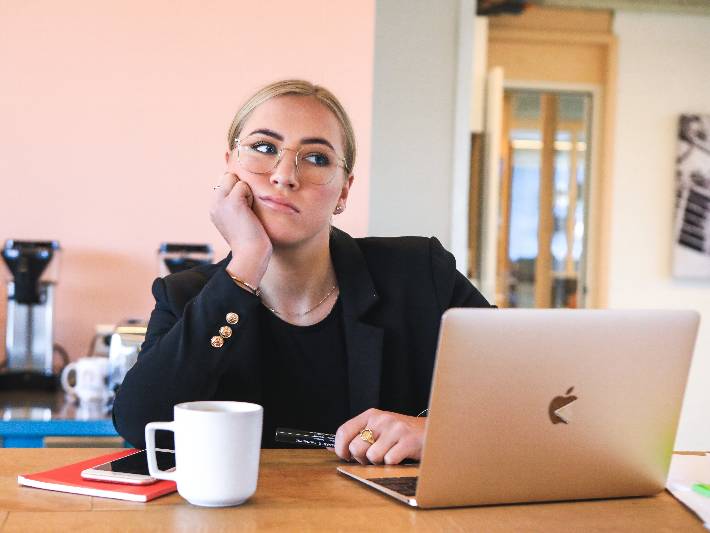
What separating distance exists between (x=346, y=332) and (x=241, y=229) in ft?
0.81

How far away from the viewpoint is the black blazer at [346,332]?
128 centimetres

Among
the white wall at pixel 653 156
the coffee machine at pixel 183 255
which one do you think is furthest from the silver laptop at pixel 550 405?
the white wall at pixel 653 156

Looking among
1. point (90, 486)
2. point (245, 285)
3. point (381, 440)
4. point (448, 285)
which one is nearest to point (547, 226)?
point (448, 285)

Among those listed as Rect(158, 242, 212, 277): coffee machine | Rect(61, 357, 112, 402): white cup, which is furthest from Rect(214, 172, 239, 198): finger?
Rect(158, 242, 212, 277): coffee machine

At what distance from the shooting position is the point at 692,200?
193 inches

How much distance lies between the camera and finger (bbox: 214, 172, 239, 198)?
1.44 m

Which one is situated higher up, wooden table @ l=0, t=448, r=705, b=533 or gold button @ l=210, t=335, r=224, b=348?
gold button @ l=210, t=335, r=224, b=348

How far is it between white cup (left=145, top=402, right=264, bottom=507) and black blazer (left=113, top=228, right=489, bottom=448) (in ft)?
1.19

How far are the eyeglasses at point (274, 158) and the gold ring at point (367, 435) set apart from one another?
1.46 feet

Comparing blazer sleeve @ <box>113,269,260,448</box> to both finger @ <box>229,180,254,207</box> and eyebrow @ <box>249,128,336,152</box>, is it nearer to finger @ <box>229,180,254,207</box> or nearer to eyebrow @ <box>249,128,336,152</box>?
finger @ <box>229,180,254,207</box>

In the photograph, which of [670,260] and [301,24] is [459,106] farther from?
[670,260]

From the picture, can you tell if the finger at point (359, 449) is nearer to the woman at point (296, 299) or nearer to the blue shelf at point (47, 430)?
the woman at point (296, 299)

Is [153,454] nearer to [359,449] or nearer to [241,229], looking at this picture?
[359,449]

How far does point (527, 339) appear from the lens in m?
0.90
